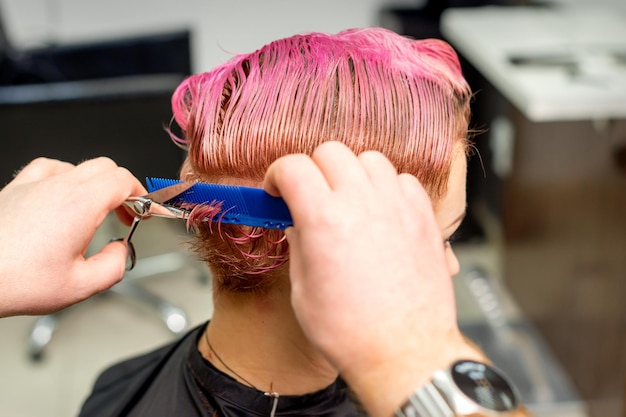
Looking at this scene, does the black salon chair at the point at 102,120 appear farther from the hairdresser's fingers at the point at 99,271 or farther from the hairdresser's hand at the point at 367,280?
the hairdresser's hand at the point at 367,280

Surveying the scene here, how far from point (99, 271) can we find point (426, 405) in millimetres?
495

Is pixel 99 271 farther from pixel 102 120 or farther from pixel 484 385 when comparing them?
pixel 102 120

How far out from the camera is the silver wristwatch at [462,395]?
0.69 metres

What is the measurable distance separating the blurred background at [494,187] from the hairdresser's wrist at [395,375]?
127 cm

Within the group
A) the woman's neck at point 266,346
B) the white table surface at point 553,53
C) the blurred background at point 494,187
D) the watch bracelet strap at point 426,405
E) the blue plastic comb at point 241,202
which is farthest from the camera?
the blurred background at point 494,187

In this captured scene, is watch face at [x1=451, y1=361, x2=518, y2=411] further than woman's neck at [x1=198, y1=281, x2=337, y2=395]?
No

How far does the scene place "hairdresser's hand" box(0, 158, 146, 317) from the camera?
2.97 ft

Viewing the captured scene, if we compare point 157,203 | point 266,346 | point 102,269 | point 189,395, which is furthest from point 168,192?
point 189,395

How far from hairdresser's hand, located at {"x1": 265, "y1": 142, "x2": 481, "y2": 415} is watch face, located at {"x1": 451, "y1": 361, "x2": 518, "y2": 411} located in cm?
2

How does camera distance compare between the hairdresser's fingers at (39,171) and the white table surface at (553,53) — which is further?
the white table surface at (553,53)

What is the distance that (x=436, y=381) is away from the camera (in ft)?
2.29

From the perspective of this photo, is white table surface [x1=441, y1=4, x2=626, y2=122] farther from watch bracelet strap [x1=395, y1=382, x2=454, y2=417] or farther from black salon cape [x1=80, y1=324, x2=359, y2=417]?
watch bracelet strap [x1=395, y1=382, x2=454, y2=417]

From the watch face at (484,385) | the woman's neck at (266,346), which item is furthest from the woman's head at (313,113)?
the watch face at (484,385)

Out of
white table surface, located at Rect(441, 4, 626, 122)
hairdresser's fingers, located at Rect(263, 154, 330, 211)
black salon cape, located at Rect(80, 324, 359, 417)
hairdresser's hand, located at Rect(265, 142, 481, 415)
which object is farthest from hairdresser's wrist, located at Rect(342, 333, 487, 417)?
white table surface, located at Rect(441, 4, 626, 122)
